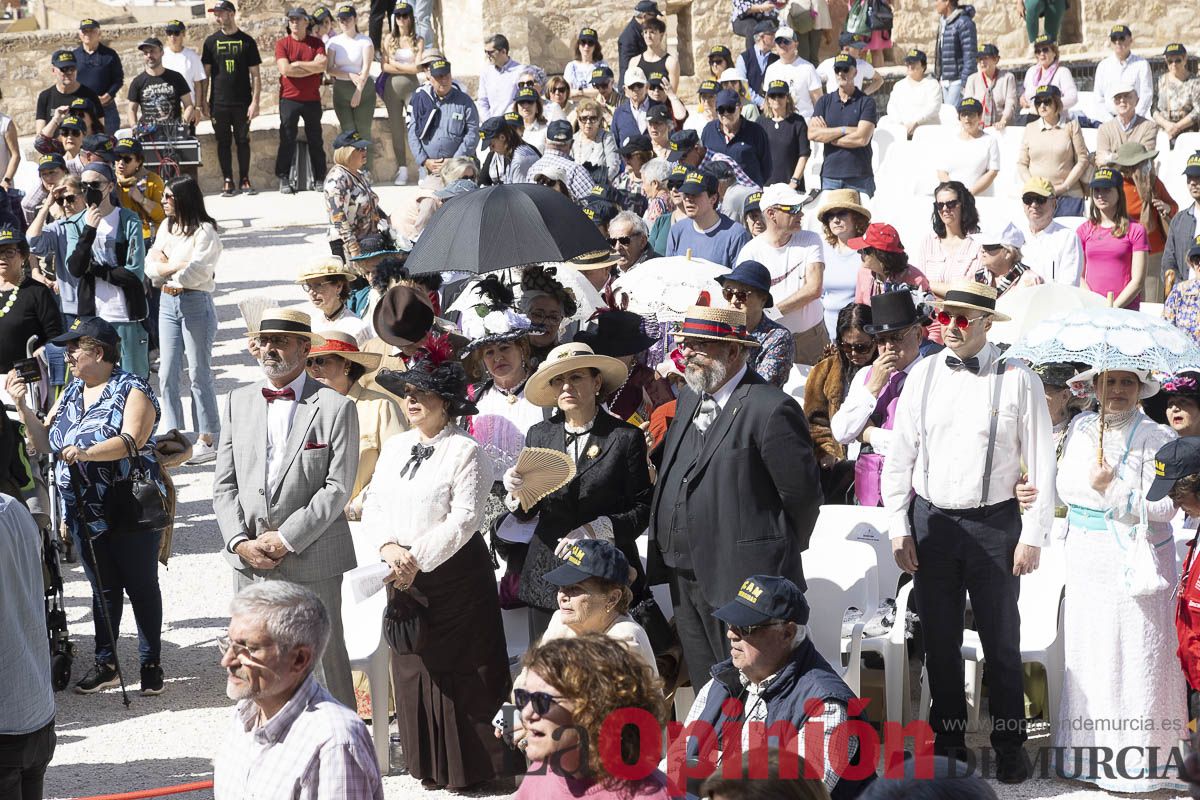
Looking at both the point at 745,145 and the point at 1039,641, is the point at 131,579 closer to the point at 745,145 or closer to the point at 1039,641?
the point at 1039,641

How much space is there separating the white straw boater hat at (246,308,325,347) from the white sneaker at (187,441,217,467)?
4181 mm

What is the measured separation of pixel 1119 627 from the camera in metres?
6.08

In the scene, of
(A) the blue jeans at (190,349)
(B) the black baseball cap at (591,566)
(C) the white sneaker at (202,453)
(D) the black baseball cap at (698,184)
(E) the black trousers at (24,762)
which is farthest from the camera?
(C) the white sneaker at (202,453)

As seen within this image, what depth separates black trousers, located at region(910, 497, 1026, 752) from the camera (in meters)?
6.06

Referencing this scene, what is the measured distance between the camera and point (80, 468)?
7223mm

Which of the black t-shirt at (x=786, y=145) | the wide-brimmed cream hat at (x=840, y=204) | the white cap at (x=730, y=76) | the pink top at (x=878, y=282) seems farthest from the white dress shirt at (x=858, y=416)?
the white cap at (x=730, y=76)

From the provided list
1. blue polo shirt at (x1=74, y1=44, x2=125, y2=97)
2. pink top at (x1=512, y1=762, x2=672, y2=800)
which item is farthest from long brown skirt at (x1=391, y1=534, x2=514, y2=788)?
blue polo shirt at (x1=74, y1=44, x2=125, y2=97)

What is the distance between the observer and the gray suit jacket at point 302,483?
6.37m

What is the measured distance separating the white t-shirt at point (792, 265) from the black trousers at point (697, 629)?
137 inches

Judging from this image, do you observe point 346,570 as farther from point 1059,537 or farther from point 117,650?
point 1059,537

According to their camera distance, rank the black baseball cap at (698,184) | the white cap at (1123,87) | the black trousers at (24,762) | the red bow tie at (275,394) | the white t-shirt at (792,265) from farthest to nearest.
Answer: the white cap at (1123,87) → the black baseball cap at (698,184) → the white t-shirt at (792,265) → the red bow tie at (275,394) → the black trousers at (24,762)

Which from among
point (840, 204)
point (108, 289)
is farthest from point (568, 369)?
point (108, 289)

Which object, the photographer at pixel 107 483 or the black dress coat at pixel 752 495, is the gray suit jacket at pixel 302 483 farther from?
the black dress coat at pixel 752 495

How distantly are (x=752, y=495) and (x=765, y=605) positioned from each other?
989mm
